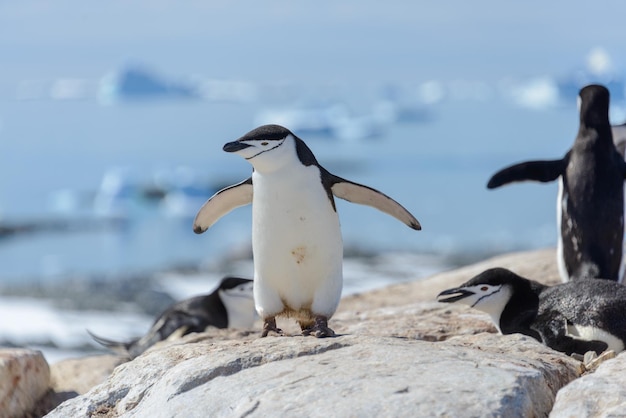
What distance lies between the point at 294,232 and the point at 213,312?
2.03 meters

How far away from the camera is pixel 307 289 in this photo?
12.0 feet

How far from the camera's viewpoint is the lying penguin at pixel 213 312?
540cm

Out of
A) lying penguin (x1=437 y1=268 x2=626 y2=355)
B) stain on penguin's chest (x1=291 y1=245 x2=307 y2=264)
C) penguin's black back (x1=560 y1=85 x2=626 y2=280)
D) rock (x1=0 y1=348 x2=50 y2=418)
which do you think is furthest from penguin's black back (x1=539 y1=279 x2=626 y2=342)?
rock (x1=0 y1=348 x2=50 y2=418)

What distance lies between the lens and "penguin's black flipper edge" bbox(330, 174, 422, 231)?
375 centimetres

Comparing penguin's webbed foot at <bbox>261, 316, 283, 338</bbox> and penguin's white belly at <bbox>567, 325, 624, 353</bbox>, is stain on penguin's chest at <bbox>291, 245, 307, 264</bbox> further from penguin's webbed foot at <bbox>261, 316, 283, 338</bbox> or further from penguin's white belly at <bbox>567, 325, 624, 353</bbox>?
penguin's white belly at <bbox>567, 325, 624, 353</bbox>

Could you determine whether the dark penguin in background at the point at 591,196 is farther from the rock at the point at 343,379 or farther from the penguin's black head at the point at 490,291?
the rock at the point at 343,379

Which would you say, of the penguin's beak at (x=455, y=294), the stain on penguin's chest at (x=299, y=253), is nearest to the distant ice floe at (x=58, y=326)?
the penguin's beak at (x=455, y=294)

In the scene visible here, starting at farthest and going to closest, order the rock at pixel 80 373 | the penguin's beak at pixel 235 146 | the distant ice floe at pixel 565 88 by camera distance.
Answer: the distant ice floe at pixel 565 88 < the rock at pixel 80 373 < the penguin's beak at pixel 235 146

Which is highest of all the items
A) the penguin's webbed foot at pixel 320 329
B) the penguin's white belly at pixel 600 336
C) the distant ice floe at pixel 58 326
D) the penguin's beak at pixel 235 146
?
the penguin's beak at pixel 235 146

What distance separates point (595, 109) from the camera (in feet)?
17.2

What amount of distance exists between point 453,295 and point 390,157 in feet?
76.6

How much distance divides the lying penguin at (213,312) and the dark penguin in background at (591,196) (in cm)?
147

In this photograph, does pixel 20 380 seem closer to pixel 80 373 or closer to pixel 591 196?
pixel 80 373

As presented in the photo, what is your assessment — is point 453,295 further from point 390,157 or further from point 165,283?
point 390,157
